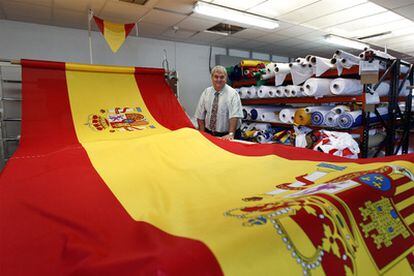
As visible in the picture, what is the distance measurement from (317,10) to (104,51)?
3.75 m

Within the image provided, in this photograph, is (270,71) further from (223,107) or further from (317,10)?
(223,107)

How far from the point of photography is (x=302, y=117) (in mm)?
3627

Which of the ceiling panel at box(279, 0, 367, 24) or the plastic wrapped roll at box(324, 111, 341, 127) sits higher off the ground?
the ceiling panel at box(279, 0, 367, 24)

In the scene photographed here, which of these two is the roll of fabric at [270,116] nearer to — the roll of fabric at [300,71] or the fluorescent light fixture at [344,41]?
the roll of fabric at [300,71]

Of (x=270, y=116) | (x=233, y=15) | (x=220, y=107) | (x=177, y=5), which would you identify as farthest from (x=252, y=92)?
(x=177, y=5)

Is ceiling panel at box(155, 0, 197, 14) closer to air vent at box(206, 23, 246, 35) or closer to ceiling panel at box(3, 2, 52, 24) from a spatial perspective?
air vent at box(206, 23, 246, 35)

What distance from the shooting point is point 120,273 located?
56 cm

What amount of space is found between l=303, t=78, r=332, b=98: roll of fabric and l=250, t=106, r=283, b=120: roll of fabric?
107 centimetres

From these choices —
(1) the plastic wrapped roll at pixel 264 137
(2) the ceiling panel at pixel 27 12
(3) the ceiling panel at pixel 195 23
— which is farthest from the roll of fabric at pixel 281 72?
(2) the ceiling panel at pixel 27 12

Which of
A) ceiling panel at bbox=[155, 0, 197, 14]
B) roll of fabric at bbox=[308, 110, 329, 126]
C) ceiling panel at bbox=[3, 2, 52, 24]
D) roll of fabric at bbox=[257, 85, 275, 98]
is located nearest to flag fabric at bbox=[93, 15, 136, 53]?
ceiling panel at bbox=[155, 0, 197, 14]

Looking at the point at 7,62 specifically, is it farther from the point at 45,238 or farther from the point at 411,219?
the point at 411,219

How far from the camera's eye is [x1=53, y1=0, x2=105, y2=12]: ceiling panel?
11.3 ft

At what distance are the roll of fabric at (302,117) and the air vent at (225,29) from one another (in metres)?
2.14

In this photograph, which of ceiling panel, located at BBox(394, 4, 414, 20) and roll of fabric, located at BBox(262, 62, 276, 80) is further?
roll of fabric, located at BBox(262, 62, 276, 80)
